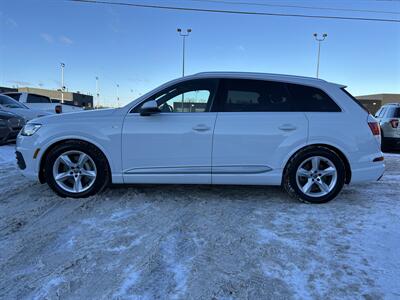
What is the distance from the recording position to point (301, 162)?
12.2 feet

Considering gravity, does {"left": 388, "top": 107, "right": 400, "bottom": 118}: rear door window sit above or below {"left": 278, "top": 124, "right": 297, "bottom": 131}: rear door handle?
above

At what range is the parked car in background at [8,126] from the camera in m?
7.62

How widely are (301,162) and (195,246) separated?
1915 millimetres

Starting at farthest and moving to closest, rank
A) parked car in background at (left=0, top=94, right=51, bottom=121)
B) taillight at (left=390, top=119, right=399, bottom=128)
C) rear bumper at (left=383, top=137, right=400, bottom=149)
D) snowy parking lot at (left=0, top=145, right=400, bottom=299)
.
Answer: parked car in background at (left=0, top=94, right=51, bottom=121) → rear bumper at (left=383, top=137, right=400, bottom=149) → taillight at (left=390, top=119, right=399, bottom=128) → snowy parking lot at (left=0, top=145, right=400, bottom=299)

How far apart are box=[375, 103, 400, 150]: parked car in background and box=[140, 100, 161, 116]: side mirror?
24.2 ft

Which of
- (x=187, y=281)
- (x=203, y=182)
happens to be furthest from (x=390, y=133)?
(x=187, y=281)

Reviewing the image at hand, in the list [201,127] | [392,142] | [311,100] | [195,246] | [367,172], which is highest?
[311,100]

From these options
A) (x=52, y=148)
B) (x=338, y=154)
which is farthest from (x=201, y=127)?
(x=52, y=148)

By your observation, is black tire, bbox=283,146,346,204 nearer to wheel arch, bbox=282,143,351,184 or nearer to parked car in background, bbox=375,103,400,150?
wheel arch, bbox=282,143,351,184

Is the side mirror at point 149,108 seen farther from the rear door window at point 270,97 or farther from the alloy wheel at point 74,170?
the alloy wheel at point 74,170

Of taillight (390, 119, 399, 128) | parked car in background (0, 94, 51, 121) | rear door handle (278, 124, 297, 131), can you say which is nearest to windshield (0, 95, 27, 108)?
parked car in background (0, 94, 51, 121)

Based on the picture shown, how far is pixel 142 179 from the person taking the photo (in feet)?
12.1

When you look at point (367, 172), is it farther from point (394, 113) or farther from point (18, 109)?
point (18, 109)

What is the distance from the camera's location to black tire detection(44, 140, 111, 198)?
3666mm
